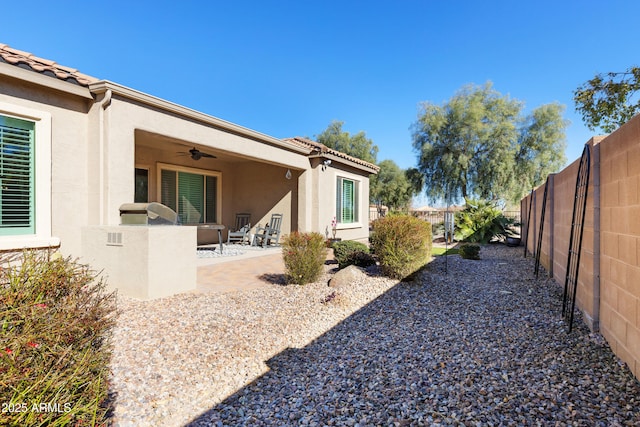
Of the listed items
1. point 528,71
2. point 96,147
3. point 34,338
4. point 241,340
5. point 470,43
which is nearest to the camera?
point 34,338

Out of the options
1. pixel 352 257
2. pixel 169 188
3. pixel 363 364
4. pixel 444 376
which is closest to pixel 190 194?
pixel 169 188

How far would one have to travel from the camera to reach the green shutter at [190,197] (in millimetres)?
12125

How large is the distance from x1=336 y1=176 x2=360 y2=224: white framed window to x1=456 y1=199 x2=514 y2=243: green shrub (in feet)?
15.8

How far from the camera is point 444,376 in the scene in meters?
3.24

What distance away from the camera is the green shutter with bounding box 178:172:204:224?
39.8 feet

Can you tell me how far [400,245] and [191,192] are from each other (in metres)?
8.74

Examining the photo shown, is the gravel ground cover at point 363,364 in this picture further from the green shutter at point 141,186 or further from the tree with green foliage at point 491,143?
the tree with green foliage at point 491,143

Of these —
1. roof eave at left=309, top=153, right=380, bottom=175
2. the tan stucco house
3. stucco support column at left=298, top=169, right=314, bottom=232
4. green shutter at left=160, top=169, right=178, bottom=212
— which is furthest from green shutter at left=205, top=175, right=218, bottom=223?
the tan stucco house

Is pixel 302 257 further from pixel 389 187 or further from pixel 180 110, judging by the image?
pixel 389 187

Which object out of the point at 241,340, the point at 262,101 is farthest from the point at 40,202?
the point at 262,101

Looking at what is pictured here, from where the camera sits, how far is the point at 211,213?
13.4 metres

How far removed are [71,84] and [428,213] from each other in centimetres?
2138

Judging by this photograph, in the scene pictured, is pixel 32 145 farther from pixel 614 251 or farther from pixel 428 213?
pixel 428 213

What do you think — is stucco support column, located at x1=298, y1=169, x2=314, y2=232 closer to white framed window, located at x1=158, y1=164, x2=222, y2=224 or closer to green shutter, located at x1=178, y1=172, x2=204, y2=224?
white framed window, located at x1=158, y1=164, x2=222, y2=224
